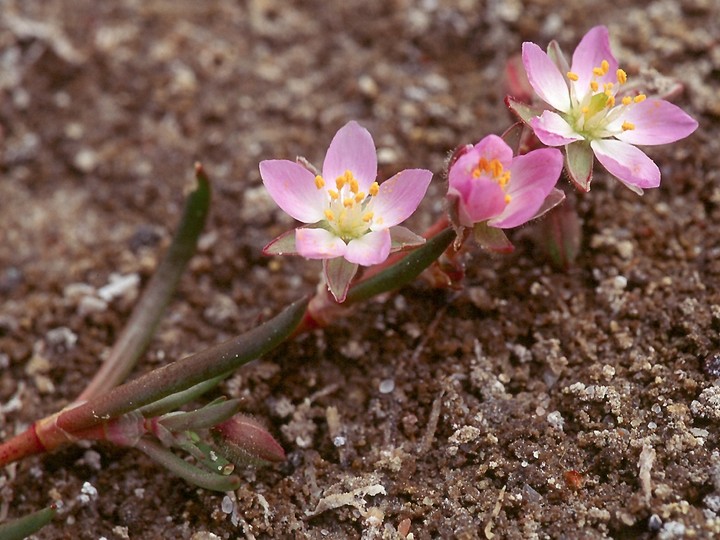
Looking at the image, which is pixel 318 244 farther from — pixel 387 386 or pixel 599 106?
pixel 599 106

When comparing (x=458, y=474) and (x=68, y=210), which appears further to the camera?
(x=68, y=210)

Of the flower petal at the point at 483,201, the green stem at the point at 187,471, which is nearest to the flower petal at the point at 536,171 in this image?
the flower petal at the point at 483,201

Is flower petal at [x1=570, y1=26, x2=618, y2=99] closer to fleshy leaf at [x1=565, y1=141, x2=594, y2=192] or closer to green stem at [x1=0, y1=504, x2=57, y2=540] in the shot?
fleshy leaf at [x1=565, y1=141, x2=594, y2=192]

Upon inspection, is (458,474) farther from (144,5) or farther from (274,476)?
(144,5)

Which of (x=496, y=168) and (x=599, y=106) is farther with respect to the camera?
(x=599, y=106)

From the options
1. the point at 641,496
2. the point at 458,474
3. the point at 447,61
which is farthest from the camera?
the point at 447,61

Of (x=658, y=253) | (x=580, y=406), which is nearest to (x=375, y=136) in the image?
(x=658, y=253)

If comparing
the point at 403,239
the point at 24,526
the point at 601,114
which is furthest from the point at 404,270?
the point at 24,526
